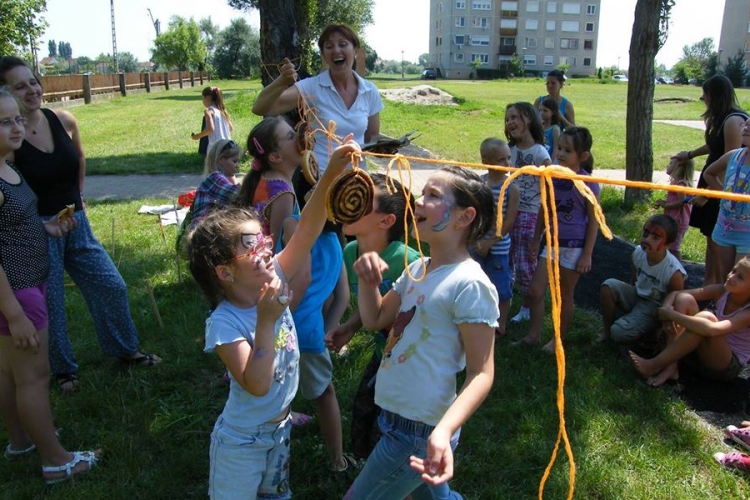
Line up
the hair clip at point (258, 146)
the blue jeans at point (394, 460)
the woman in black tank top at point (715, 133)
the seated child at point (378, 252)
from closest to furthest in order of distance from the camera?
the blue jeans at point (394, 460), the seated child at point (378, 252), the hair clip at point (258, 146), the woman in black tank top at point (715, 133)

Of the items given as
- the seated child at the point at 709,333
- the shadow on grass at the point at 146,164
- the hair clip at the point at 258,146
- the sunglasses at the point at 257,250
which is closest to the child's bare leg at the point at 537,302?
the seated child at the point at 709,333

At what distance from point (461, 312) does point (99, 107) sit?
31967 millimetres

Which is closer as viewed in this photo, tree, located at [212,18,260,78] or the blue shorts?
the blue shorts

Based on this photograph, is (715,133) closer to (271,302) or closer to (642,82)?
(642,82)

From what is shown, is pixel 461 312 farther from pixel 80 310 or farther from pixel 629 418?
pixel 80 310

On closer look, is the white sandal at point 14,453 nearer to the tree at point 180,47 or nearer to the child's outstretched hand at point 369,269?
the child's outstretched hand at point 369,269

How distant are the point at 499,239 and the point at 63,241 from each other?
2730mm

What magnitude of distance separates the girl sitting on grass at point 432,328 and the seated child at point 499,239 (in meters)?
1.92

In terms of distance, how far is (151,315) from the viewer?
16.2 ft

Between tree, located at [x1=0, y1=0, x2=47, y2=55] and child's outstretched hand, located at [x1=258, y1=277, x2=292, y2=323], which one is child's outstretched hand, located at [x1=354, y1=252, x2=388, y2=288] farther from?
tree, located at [x1=0, y1=0, x2=47, y2=55]

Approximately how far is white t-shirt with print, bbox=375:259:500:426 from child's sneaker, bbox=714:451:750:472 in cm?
189

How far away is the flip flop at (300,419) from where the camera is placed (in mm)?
3373

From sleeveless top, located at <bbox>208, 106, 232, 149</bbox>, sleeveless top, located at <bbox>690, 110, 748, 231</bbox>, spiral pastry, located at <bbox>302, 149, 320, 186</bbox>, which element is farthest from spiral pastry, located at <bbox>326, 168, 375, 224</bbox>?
sleeveless top, located at <bbox>208, 106, 232, 149</bbox>

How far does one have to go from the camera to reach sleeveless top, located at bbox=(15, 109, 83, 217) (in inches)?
128
